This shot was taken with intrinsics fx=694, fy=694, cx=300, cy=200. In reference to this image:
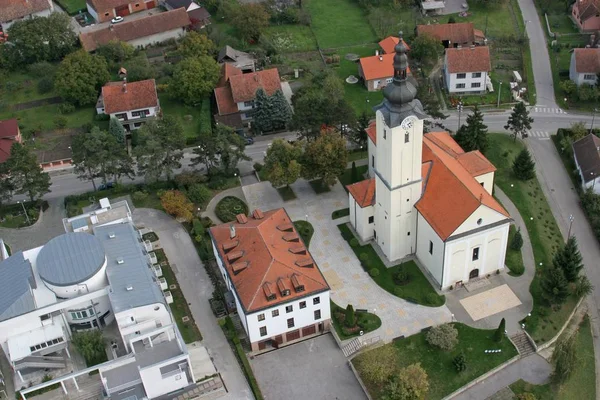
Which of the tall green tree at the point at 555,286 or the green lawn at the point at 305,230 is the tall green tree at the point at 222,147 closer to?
the green lawn at the point at 305,230

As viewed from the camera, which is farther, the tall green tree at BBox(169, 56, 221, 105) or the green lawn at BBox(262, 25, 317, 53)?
the green lawn at BBox(262, 25, 317, 53)

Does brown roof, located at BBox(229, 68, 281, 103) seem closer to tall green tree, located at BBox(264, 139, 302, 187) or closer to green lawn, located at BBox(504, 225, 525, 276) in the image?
tall green tree, located at BBox(264, 139, 302, 187)

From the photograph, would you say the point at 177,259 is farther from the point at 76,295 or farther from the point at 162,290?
the point at 76,295

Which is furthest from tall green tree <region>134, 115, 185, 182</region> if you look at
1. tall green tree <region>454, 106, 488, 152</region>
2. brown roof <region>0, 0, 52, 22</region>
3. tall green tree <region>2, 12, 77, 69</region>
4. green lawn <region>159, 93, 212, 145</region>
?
brown roof <region>0, 0, 52, 22</region>

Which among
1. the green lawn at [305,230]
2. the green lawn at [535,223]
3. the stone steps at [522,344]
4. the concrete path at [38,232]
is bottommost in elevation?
the stone steps at [522,344]

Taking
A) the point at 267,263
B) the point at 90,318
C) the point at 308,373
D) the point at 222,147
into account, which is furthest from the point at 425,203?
the point at 90,318

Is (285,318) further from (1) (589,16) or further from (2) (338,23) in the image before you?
(1) (589,16)

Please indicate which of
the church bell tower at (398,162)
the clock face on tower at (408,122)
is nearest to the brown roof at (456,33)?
the church bell tower at (398,162)
